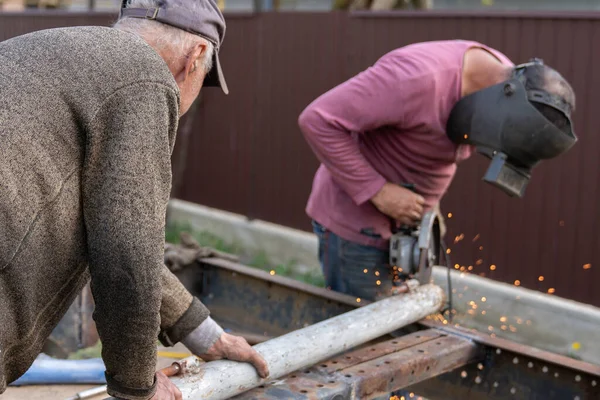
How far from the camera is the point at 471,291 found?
19.2 feet

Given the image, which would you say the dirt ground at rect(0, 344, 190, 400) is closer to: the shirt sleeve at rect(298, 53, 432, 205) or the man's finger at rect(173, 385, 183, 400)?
the man's finger at rect(173, 385, 183, 400)

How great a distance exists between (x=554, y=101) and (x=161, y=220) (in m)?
1.87

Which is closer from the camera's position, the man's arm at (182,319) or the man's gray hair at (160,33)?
the man's gray hair at (160,33)

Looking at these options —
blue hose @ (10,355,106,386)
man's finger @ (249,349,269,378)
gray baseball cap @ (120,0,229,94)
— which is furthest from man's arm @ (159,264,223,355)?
blue hose @ (10,355,106,386)

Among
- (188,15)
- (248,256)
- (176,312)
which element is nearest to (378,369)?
(176,312)

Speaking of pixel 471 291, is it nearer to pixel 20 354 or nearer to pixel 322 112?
pixel 322 112

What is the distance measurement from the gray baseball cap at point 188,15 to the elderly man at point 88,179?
0.34 ft

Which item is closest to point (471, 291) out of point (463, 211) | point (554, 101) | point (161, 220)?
point (463, 211)

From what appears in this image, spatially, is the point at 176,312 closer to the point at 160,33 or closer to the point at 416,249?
the point at 160,33

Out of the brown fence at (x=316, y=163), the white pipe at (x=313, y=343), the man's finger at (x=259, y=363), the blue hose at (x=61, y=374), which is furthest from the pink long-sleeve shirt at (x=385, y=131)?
the brown fence at (x=316, y=163)

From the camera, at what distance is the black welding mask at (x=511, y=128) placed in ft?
10.5

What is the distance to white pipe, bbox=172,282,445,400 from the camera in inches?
98.3

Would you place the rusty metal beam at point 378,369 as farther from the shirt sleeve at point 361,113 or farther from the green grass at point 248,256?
the green grass at point 248,256

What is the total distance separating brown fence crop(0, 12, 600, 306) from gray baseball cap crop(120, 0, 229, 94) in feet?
12.2
